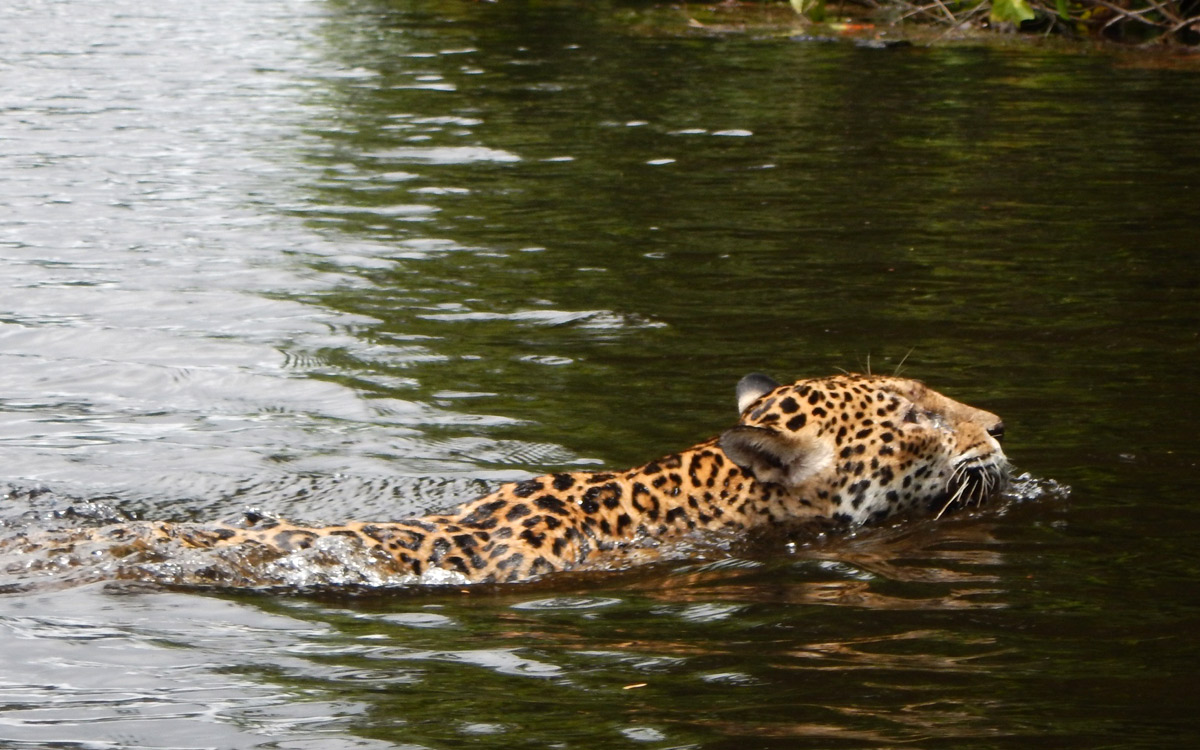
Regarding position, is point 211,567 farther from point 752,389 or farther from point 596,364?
point 596,364

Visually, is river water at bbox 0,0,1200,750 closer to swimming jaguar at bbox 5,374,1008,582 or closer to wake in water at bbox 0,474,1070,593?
wake in water at bbox 0,474,1070,593

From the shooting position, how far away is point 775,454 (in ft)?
23.4

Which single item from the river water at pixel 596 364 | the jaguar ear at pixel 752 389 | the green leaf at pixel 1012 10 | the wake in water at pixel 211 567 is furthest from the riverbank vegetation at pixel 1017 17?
the wake in water at pixel 211 567

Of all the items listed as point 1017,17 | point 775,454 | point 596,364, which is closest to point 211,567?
point 775,454

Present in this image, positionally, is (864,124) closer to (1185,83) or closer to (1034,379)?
(1185,83)

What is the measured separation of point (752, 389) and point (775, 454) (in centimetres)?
52

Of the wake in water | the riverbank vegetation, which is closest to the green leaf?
the riverbank vegetation

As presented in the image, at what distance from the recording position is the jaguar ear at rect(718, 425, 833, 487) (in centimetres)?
702

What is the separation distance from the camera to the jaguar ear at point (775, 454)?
23.0ft

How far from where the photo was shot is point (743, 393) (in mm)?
7598

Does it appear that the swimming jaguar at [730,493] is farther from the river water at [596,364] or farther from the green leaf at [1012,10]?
the green leaf at [1012,10]

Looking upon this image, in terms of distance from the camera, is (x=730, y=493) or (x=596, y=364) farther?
(x=596, y=364)

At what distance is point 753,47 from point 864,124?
6936 millimetres

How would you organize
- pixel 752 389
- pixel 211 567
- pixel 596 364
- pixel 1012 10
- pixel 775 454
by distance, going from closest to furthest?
pixel 211 567 < pixel 775 454 < pixel 752 389 < pixel 596 364 < pixel 1012 10
